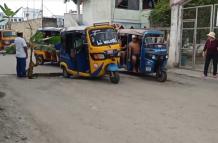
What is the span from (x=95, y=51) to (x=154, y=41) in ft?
9.99

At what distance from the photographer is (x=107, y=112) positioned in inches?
363

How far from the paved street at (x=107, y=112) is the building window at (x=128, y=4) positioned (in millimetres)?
23454

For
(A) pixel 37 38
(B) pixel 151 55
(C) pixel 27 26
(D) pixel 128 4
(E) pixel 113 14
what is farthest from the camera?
(C) pixel 27 26

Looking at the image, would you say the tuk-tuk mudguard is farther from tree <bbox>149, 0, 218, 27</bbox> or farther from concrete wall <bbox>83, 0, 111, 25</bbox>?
concrete wall <bbox>83, 0, 111, 25</bbox>

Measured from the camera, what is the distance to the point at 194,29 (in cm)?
1970

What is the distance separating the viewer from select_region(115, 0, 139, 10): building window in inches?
1469

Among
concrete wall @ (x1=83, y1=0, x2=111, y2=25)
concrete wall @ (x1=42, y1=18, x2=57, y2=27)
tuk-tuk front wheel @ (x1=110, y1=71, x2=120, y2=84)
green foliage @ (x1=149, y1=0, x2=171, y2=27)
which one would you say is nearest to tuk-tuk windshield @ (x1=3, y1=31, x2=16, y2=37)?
concrete wall @ (x1=83, y1=0, x2=111, y2=25)

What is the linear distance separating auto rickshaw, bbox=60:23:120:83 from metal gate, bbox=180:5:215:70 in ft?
19.3

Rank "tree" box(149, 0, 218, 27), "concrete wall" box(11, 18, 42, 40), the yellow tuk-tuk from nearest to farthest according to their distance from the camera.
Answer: "tree" box(149, 0, 218, 27) < the yellow tuk-tuk < "concrete wall" box(11, 18, 42, 40)

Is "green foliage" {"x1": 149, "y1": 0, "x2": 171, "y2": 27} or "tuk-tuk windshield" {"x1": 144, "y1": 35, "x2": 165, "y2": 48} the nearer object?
"tuk-tuk windshield" {"x1": 144, "y1": 35, "x2": 165, "y2": 48}

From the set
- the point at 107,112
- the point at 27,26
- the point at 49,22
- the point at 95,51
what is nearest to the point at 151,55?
the point at 95,51

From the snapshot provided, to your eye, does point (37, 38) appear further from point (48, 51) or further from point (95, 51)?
point (48, 51)

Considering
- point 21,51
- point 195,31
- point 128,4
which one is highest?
point 128,4

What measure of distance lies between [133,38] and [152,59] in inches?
56.5
